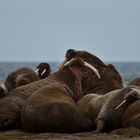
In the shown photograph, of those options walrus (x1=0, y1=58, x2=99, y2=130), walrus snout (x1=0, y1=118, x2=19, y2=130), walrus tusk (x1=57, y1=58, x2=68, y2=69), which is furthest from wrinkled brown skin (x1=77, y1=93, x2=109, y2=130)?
walrus tusk (x1=57, y1=58, x2=68, y2=69)

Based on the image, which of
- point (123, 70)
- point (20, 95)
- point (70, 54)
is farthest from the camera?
point (123, 70)

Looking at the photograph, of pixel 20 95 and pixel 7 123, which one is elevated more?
pixel 20 95

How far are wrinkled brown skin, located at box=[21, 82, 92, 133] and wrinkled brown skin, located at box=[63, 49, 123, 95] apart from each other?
2.24m

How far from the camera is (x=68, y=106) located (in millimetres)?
8781

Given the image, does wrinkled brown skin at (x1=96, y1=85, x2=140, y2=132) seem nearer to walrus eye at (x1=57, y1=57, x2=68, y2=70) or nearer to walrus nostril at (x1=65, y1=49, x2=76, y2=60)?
walrus eye at (x1=57, y1=57, x2=68, y2=70)

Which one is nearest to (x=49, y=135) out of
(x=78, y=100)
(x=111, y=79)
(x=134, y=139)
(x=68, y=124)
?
(x=68, y=124)

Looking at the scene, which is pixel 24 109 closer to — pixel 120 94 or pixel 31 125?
pixel 31 125

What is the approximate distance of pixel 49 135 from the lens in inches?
324

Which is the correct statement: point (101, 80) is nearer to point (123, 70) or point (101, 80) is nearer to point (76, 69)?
point (76, 69)

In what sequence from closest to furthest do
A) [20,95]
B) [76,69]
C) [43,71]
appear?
[20,95] < [76,69] < [43,71]

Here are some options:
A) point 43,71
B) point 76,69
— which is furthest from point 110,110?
point 43,71

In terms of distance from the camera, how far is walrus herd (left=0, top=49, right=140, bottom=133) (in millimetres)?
8695

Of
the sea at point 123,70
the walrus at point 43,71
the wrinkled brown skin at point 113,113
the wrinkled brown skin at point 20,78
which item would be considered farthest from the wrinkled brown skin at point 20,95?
the sea at point 123,70

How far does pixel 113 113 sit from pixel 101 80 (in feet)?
8.29
